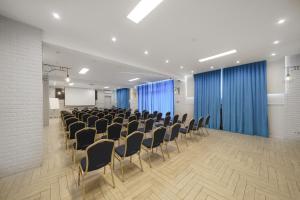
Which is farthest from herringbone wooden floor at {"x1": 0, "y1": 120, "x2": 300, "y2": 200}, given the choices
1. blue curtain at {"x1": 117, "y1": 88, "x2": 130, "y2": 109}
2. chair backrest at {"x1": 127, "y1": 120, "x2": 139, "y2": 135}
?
blue curtain at {"x1": 117, "y1": 88, "x2": 130, "y2": 109}

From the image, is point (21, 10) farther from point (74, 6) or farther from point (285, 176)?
point (285, 176)

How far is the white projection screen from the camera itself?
502 inches

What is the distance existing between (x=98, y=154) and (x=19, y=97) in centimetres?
226

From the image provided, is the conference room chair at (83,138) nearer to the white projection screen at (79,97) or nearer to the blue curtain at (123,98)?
the blue curtain at (123,98)

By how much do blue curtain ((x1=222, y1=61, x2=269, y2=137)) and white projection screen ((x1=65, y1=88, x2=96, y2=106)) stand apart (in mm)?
14131

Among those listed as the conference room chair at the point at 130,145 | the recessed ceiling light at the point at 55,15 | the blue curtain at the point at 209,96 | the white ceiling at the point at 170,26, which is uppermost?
the recessed ceiling light at the point at 55,15

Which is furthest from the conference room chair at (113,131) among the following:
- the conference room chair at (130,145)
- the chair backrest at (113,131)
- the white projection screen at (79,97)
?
the white projection screen at (79,97)

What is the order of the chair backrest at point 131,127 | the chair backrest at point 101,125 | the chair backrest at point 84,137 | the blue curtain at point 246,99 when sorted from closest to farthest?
the chair backrest at point 84,137, the chair backrest at point 131,127, the chair backrest at point 101,125, the blue curtain at point 246,99

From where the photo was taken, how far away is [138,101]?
1240 centimetres

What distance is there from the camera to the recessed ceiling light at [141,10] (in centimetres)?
204

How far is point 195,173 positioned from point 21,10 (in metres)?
4.81

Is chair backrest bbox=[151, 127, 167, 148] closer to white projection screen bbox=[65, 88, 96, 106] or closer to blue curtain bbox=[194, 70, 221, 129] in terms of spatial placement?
blue curtain bbox=[194, 70, 221, 129]

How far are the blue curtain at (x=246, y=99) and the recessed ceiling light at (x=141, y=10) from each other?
18.3 feet

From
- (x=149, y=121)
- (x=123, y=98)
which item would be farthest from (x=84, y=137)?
(x=123, y=98)
